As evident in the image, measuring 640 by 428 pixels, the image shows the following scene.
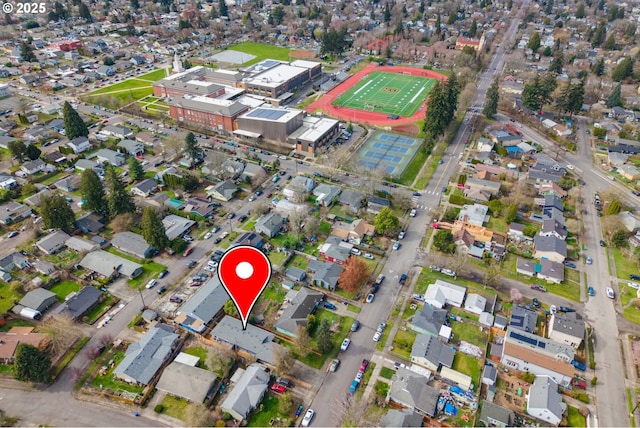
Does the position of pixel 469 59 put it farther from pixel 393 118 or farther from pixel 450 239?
pixel 450 239

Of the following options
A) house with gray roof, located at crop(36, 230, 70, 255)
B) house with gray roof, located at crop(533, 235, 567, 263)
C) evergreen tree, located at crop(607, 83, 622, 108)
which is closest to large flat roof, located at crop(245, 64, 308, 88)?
house with gray roof, located at crop(36, 230, 70, 255)

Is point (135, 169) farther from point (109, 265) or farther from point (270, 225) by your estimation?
point (270, 225)

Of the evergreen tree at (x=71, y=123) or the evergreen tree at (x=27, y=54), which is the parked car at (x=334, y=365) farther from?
the evergreen tree at (x=27, y=54)

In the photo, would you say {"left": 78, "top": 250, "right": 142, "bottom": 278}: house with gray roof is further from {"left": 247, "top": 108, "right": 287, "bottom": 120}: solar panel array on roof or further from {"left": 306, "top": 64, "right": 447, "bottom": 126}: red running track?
{"left": 306, "top": 64, "right": 447, "bottom": 126}: red running track

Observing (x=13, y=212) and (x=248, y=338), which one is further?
(x=13, y=212)

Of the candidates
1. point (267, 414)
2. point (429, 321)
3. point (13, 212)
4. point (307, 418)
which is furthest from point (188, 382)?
point (13, 212)

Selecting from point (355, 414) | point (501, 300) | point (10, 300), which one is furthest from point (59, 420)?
point (501, 300)
